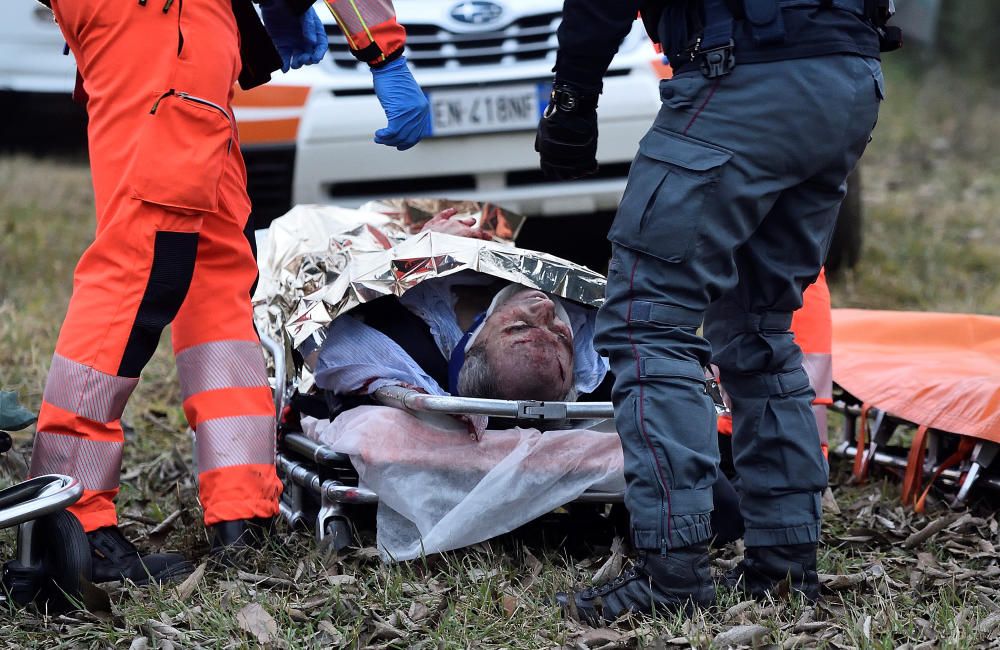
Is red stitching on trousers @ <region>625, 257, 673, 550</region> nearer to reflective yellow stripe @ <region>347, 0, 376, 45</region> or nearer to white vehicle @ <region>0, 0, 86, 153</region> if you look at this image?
reflective yellow stripe @ <region>347, 0, 376, 45</region>

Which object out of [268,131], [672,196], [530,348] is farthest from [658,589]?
[268,131]

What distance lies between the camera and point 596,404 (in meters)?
2.66

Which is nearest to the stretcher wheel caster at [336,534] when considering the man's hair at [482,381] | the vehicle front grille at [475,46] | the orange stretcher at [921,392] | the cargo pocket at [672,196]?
the man's hair at [482,381]

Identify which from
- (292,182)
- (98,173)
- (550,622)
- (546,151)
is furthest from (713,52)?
(292,182)

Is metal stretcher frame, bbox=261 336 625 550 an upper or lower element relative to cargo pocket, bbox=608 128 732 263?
lower

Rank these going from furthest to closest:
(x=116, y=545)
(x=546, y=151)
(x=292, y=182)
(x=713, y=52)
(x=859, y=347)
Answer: (x=292, y=182), (x=859, y=347), (x=116, y=545), (x=546, y=151), (x=713, y=52)

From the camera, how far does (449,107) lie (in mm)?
4684

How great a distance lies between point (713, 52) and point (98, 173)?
4.25 ft

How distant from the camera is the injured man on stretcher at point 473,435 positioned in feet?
8.74

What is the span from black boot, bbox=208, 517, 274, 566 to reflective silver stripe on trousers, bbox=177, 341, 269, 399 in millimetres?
306

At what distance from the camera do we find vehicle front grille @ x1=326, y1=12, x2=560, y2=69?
477 centimetres

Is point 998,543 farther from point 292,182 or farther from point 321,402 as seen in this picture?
point 292,182

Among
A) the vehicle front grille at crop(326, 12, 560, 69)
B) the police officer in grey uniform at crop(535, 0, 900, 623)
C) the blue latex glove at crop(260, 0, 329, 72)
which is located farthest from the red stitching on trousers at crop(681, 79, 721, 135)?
the vehicle front grille at crop(326, 12, 560, 69)

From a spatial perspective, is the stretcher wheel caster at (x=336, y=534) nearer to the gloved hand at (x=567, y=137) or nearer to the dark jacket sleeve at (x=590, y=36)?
the gloved hand at (x=567, y=137)
